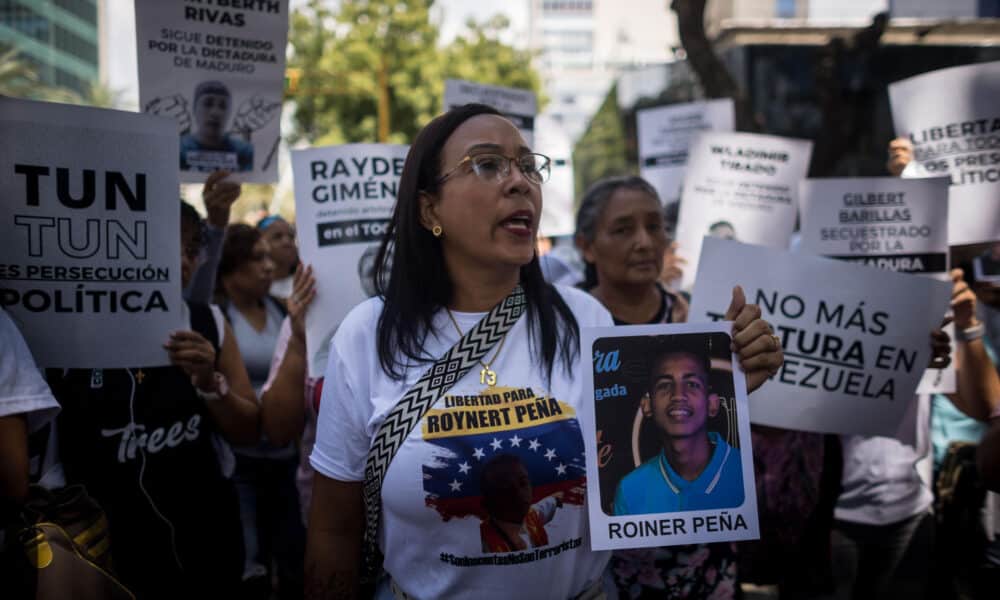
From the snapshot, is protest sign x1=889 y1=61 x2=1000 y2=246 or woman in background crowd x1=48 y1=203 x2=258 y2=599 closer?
woman in background crowd x1=48 y1=203 x2=258 y2=599

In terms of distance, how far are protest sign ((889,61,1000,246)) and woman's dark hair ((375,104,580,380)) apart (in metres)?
2.12

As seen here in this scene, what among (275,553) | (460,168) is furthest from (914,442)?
(275,553)

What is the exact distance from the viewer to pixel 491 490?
1.97m

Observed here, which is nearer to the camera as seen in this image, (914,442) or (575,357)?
(575,357)

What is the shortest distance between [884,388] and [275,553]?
2.93 m

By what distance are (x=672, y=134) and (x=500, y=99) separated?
1633mm

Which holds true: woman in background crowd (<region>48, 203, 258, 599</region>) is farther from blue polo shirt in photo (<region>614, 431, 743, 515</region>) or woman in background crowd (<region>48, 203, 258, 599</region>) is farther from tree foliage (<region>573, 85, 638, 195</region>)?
tree foliage (<region>573, 85, 638, 195</region>)

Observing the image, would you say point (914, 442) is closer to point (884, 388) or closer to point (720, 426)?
point (884, 388)

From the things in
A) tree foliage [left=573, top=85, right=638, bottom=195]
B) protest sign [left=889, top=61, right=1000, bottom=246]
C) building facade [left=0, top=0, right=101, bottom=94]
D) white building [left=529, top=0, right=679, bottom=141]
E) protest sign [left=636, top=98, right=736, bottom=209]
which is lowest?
protest sign [left=889, top=61, right=1000, bottom=246]

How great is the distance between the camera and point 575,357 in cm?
214

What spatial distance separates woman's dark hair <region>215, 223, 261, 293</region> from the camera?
4.49 meters

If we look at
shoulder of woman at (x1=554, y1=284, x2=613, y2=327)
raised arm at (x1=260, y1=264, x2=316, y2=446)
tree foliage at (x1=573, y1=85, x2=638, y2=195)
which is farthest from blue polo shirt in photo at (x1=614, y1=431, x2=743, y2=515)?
tree foliage at (x1=573, y1=85, x2=638, y2=195)

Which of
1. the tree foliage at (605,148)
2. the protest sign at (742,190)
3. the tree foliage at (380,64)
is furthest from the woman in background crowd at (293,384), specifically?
the tree foliage at (605,148)

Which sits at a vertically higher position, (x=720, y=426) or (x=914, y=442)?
(x=720, y=426)
